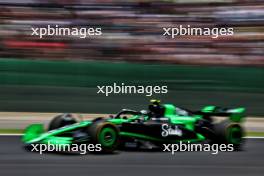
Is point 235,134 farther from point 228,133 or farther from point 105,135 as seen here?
point 105,135

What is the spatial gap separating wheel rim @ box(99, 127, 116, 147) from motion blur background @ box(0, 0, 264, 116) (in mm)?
4733

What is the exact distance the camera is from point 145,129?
26.6ft

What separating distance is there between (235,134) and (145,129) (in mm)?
1348

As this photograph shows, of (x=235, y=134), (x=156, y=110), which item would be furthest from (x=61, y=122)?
(x=235, y=134)

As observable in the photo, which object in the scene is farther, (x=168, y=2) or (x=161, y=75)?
(x=168, y=2)

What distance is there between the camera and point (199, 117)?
8609 millimetres

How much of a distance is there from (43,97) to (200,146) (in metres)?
4.80

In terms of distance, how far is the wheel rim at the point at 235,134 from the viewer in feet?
28.1

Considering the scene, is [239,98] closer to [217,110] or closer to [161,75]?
[161,75]

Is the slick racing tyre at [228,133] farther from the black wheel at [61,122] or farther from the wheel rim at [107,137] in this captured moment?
the black wheel at [61,122]

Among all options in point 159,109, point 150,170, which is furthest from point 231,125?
point 150,170

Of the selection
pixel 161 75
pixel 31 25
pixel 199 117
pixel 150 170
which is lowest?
pixel 150 170

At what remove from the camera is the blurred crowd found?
13.1 meters

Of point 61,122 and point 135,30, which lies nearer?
point 61,122
